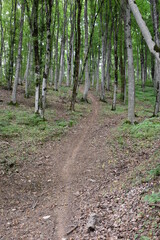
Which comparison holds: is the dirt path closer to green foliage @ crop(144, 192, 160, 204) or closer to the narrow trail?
the narrow trail

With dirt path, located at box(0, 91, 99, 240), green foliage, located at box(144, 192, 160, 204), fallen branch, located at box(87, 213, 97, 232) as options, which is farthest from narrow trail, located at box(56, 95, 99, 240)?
green foliage, located at box(144, 192, 160, 204)

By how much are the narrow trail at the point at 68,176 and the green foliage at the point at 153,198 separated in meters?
2.10

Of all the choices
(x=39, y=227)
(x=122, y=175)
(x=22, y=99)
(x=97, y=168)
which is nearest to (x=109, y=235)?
(x=39, y=227)

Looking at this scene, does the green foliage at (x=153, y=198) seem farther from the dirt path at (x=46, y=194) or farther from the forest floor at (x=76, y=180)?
the dirt path at (x=46, y=194)

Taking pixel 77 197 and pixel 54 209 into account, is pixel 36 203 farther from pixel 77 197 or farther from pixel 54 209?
pixel 77 197

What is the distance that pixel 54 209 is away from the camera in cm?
601

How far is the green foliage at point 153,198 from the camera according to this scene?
4608 mm

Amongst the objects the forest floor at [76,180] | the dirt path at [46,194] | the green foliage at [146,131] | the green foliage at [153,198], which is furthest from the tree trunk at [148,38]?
the green foliage at [146,131]

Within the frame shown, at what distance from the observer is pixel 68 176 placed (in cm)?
800

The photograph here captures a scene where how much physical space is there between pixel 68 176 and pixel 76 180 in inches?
18.8

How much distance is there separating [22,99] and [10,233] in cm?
1632

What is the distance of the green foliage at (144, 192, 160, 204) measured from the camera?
461cm

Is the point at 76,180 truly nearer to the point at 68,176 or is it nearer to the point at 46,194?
the point at 68,176

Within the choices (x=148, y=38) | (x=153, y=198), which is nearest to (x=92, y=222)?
(x=153, y=198)
